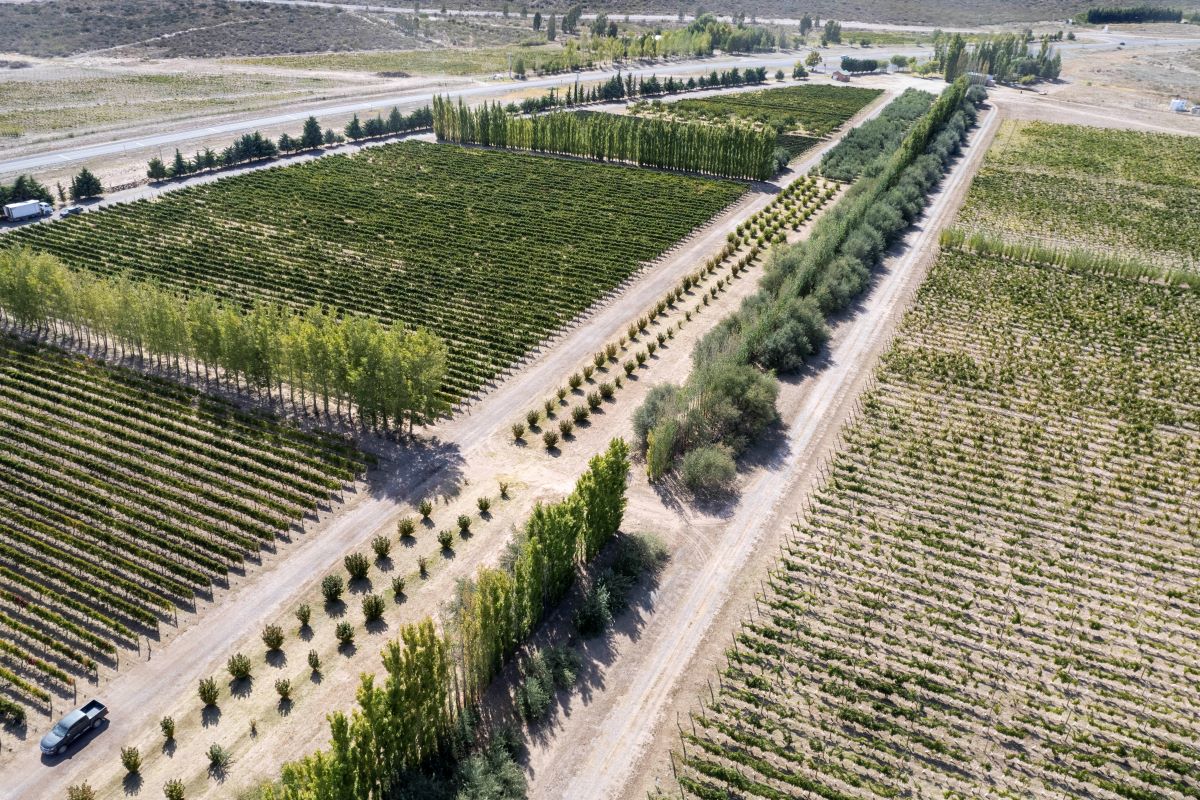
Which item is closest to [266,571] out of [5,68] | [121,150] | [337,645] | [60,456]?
[337,645]

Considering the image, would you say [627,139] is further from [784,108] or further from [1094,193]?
[1094,193]

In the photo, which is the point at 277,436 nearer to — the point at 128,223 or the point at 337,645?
the point at 337,645

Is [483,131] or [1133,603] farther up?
[483,131]

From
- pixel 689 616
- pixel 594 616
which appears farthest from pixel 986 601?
pixel 594 616

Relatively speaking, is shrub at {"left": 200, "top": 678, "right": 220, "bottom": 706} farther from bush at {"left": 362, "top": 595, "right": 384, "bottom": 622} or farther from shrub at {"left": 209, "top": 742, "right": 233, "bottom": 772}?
bush at {"left": 362, "top": 595, "right": 384, "bottom": 622}

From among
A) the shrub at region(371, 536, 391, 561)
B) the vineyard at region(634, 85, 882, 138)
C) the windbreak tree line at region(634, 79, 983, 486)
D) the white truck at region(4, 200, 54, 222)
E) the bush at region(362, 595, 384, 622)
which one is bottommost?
the bush at region(362, 595, 384, 622)

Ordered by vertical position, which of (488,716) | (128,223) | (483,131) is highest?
(483,131)

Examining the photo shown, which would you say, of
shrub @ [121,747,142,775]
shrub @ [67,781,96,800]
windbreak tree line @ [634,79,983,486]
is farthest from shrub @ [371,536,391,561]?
windbreak tree line @ [634,79,983,486]
